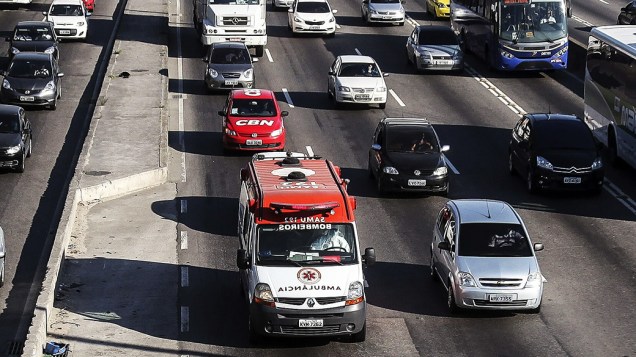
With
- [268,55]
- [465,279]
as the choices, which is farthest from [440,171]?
[268,55]

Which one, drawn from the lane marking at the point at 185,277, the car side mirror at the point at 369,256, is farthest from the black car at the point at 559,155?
the car side mirror at the point at 369,256

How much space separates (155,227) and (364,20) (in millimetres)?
34500

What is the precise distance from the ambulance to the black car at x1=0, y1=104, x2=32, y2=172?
522 inches

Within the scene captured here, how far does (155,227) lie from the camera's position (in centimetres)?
3025

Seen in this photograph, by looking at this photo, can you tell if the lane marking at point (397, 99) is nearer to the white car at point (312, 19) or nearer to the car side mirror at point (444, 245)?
the white car at point (312, 19)

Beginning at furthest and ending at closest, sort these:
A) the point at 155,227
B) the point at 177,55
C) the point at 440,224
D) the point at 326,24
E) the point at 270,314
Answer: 1. the point at 326,24
2. the point at 177,55
3. the point at 155,227
4. the point at 440,224
5. the point at 270,314

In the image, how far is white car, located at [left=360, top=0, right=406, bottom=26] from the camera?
2399 inches

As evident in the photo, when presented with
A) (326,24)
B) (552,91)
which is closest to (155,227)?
(552,91)

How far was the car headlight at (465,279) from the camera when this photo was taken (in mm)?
23844

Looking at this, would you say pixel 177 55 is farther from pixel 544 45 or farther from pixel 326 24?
pixel 544 45

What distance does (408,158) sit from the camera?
109ft

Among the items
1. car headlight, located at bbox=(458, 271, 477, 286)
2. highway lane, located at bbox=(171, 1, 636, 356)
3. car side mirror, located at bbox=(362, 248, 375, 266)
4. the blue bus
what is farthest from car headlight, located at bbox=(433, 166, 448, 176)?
the blue bus

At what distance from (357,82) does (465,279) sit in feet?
65.7

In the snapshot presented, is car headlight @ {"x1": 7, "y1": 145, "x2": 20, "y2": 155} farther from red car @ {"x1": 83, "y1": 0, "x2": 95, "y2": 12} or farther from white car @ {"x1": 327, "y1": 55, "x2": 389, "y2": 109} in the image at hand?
red car @ {"x1": 83, "y1": 0, "x2": 95, "y2": 12}
